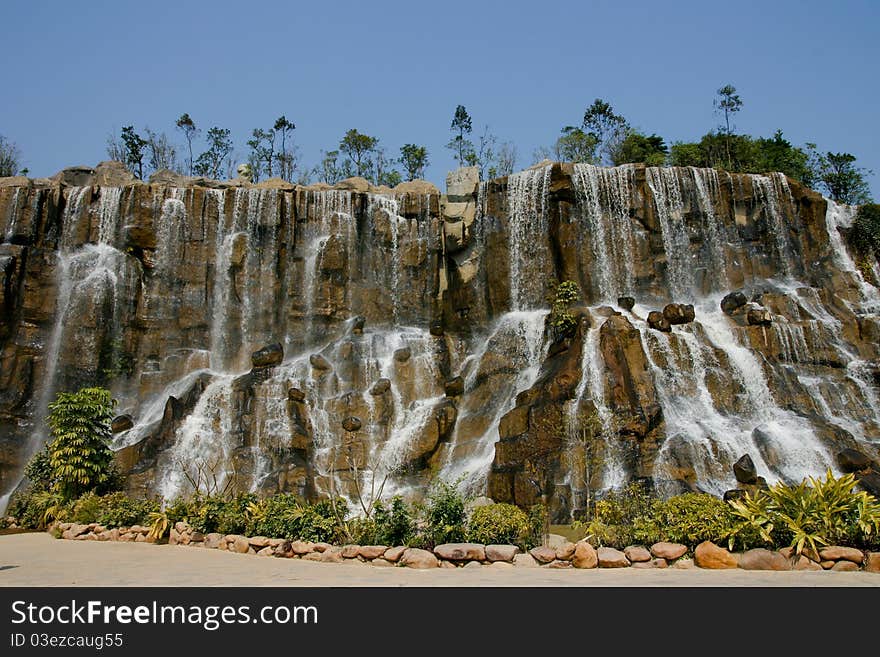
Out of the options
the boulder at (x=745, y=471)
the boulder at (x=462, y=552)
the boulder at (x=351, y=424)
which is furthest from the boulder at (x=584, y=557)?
the boulder at (x=351, y=424)

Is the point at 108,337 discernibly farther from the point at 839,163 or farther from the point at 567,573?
the point at 839,163

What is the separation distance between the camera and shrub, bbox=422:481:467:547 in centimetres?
1434

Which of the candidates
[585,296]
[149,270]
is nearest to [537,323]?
[585,296]

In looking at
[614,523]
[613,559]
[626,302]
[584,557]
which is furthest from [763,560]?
[626,302]

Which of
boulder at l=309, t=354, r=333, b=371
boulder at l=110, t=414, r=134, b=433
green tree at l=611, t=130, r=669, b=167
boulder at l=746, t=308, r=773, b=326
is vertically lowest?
boulder at l=110, t=414, r=134, b=433

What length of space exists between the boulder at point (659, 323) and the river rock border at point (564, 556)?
17.6 metres

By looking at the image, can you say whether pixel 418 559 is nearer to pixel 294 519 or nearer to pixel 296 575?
pixel 296 575

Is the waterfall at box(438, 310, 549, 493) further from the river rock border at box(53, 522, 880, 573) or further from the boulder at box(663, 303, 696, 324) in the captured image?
the river rock border at box(53, 522, 880, 573)

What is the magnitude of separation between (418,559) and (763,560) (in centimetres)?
560

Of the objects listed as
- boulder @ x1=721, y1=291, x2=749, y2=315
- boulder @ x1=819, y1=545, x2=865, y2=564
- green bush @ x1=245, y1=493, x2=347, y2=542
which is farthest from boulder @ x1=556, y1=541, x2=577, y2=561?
boulder @ x1=721, y1=291, x2=749, y2=315

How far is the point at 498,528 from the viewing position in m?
14.3

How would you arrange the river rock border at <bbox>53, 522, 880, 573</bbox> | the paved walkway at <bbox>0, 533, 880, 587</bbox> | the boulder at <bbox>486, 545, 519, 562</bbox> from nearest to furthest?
the paved walkway at <bbox>0, 533, 880, 587</bbox>
the river rock border at <bbox>53, 522, 880, 573</bbox>
the boulder at <bbox>486, 545, 519, 562</bbox>

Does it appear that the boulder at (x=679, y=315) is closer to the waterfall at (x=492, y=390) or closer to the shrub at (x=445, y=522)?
the waterfall at (x=492, y=390)

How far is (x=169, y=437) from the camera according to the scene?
29.0 meters
